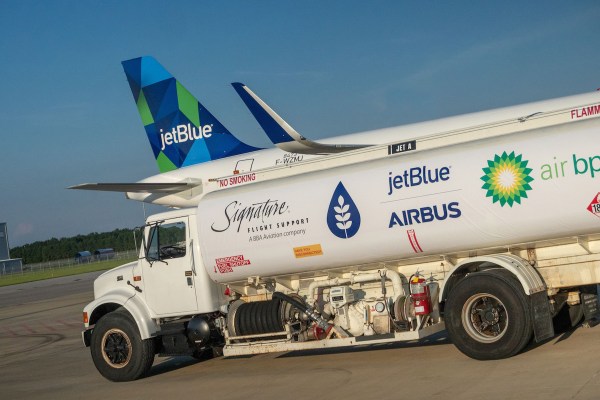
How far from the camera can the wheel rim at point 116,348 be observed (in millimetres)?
14945

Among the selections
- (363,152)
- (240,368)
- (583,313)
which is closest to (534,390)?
(583,313)

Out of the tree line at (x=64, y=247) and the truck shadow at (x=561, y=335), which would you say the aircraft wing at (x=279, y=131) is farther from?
the tree line at (x=64, y=247)

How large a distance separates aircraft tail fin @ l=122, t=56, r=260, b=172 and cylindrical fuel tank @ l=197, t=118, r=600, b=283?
12.8 metres

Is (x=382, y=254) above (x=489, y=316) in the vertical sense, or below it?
above

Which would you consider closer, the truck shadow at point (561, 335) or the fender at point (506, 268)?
the fender at point (506, 268)

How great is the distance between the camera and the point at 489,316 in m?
12.2

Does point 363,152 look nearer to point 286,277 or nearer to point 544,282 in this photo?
point 286,277

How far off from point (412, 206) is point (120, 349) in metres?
5.69

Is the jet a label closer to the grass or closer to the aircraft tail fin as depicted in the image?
the aircraft tail fin

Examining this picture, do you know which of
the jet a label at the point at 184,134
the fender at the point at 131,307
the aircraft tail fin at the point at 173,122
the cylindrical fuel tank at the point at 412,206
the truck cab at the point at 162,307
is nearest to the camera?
the cylindrical fuel tank at the point at 412,206

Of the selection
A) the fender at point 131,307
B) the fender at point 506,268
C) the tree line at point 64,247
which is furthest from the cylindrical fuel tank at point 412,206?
the tree line at point 64,247

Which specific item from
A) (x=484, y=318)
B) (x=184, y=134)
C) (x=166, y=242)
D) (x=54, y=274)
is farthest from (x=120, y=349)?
(x=54, y=274)

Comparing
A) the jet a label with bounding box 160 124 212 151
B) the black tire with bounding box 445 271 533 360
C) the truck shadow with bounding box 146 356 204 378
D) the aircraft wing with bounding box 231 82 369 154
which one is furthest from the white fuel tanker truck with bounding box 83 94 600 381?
the jet a label with bounding box 160 124 212 151

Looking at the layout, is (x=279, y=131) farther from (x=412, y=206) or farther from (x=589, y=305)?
(x=589, y=305)
